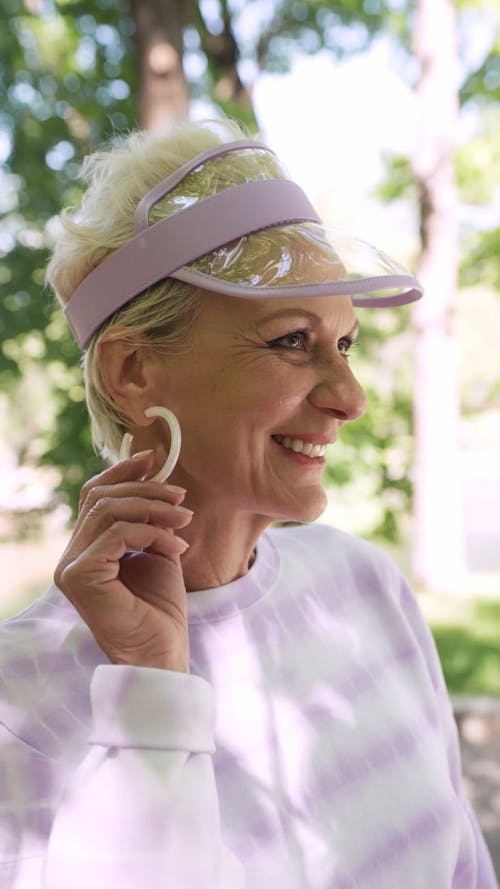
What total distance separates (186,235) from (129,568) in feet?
1.52

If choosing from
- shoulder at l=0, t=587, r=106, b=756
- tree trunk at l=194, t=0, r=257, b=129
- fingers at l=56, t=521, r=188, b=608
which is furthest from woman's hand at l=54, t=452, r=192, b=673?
tree trunk at l=194, t=0, r=257, b=129

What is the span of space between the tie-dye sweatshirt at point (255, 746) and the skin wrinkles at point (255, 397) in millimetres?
205

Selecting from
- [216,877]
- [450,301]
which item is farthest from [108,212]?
[450,301]

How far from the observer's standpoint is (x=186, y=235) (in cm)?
130

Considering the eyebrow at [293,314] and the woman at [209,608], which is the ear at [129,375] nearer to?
the woman at [209,608]

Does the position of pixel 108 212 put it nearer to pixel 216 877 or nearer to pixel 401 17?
pixel 216 877

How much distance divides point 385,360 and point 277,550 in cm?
A: 901

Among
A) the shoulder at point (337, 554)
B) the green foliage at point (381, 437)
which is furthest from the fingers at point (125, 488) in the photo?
the green foliage at point (381, 437)

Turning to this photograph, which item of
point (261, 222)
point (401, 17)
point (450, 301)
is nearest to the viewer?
point (261, 222)

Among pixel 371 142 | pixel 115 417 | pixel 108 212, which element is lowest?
pixel 371 142

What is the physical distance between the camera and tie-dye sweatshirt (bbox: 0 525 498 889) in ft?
3.59

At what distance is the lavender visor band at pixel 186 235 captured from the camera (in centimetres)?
130

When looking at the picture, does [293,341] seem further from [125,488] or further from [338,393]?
[125,488]

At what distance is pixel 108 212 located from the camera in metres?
1.42
